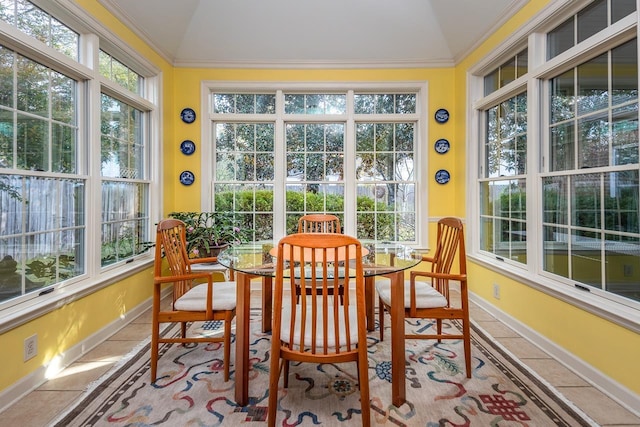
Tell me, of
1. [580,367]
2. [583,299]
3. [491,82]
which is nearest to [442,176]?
[491,82]

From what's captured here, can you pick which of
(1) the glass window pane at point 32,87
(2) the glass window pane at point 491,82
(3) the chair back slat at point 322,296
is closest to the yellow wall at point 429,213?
(2) the glass window pane at point 491,82

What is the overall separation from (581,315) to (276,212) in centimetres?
307

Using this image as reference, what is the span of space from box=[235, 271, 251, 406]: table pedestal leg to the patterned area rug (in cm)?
8

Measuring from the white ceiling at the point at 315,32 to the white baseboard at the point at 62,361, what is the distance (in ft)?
9.00

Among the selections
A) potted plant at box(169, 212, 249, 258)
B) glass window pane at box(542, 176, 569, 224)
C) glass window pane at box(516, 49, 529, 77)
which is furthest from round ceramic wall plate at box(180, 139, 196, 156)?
glass window pane at box(542, 176, 569, 224)

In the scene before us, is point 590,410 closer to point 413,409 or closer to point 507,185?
point 413,409

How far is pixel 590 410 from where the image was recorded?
1740 mm

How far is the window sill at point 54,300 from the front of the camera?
1.81 meters

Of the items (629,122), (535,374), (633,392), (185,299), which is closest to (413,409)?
(535,374)

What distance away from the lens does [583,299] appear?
2.08 metres

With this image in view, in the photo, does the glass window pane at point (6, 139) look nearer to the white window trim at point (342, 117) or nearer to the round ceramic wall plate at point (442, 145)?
the white window trim at point (342, 117)

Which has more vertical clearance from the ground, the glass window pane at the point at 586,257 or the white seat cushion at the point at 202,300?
the glass window pane at the point at 586,257

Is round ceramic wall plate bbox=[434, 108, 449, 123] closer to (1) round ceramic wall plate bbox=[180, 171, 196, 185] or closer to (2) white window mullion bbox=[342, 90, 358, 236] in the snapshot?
(2) white window mullion bbox=[342, 90, 358, 236]

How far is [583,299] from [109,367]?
3252mm
